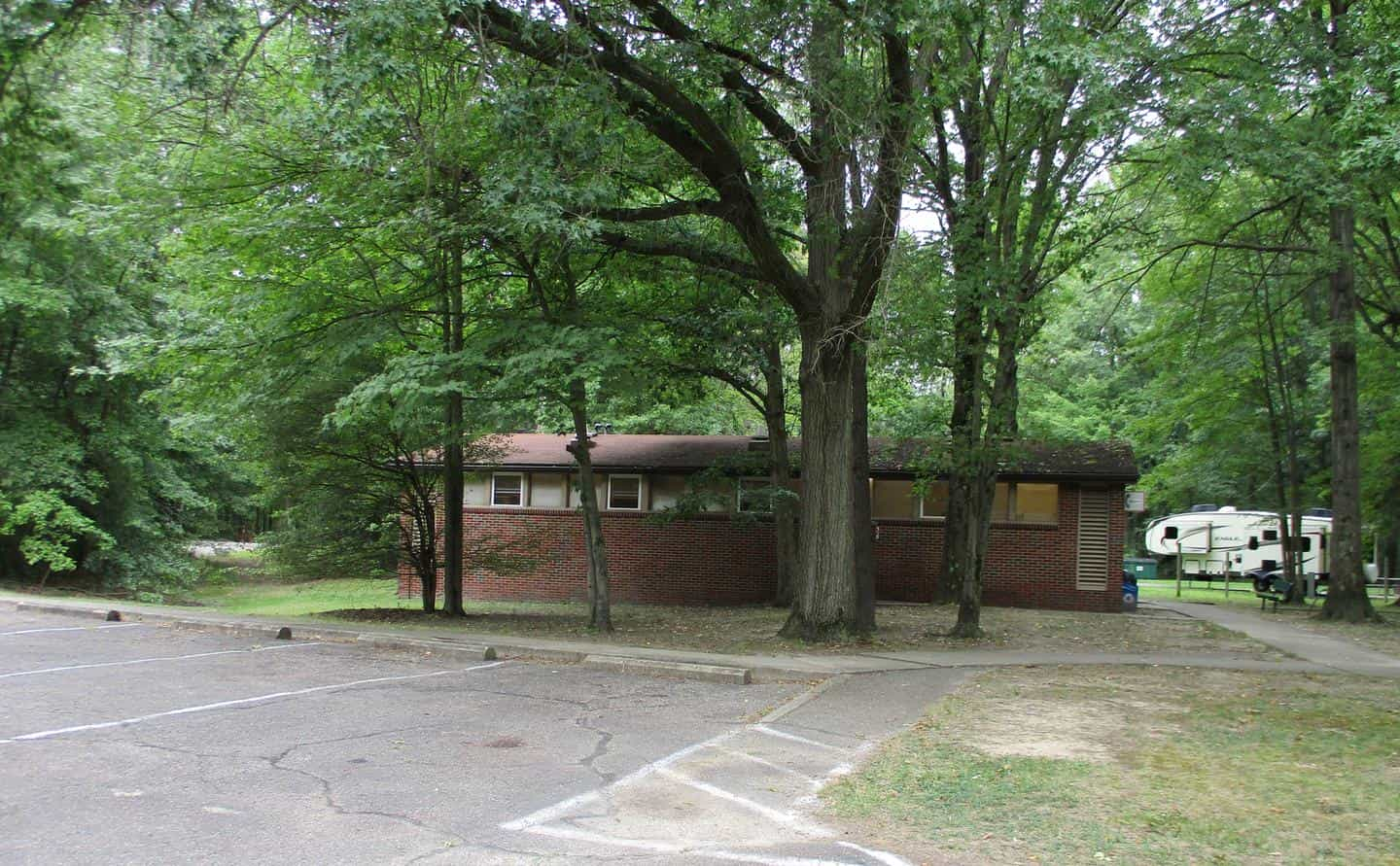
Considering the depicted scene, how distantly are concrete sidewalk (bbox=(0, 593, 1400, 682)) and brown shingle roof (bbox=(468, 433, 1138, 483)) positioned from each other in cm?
630

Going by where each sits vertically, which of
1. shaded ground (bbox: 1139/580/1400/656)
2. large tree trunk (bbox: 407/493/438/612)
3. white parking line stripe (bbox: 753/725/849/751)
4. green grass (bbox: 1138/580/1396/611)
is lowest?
green grass (bbox: 1138/580/1396/611)

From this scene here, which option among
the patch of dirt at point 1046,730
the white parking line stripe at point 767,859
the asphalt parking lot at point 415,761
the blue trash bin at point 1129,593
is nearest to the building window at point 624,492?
the blue trash bin at point 1129,593

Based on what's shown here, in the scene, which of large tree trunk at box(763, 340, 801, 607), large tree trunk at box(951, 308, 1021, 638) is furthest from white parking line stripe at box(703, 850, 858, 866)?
large tree trunk at box(763, 340, 801, 607)

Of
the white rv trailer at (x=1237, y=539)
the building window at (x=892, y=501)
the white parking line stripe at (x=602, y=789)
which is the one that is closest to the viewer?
the white parking line stripe at (x=602, y=789)

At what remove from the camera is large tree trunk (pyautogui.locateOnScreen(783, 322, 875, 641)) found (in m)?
13.7

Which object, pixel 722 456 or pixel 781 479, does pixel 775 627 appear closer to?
pixel 781 479

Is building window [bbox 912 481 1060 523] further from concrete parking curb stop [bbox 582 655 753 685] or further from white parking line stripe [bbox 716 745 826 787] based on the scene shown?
white parking line stripe [bbox 716 745 826 787]

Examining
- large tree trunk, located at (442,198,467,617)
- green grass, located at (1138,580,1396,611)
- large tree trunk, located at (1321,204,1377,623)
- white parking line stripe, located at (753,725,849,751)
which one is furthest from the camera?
green grass, located at (1138,580,1396,611)

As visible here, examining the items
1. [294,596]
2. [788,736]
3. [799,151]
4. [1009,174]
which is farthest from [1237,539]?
[788,736]

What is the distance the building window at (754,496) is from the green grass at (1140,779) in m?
10.1

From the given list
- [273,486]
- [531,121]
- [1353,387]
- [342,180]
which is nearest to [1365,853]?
[531,121]

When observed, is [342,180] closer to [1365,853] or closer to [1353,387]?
[1365,853]

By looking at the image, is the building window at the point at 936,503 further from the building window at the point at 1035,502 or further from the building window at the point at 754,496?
the building window at the point at 754,496

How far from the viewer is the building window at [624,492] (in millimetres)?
24734
